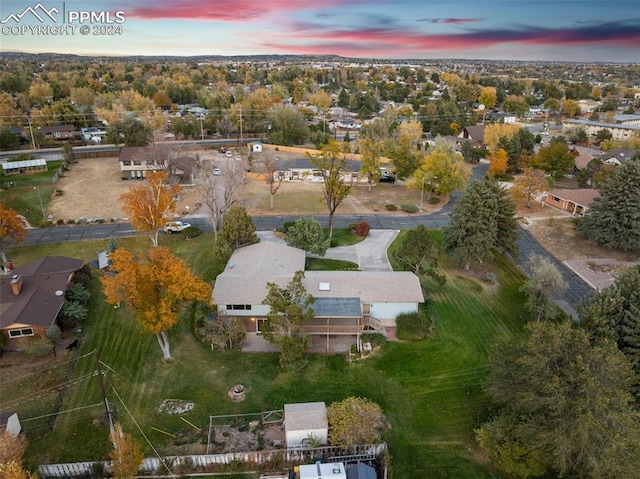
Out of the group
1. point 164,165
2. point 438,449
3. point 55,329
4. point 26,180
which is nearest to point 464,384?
point 438,449

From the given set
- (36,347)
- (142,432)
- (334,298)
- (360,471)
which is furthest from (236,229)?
→ (360,471)

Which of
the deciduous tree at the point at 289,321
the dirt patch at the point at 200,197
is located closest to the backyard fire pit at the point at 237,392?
the deciduous tree at the point at 289,321

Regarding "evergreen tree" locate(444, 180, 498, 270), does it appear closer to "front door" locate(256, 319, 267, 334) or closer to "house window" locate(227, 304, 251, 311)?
"front door" locate(256, 319, 267, 334)

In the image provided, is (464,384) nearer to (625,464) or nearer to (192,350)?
(625,464)

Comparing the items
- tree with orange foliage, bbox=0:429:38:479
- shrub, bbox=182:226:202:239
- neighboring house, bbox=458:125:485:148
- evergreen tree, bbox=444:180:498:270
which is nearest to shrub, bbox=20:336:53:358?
tree with orange foliage, bbox=0:429:38:479

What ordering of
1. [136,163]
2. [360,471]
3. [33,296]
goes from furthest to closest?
[136,163] → [33,296] → [360,471]

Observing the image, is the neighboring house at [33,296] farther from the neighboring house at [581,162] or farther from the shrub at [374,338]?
the neighboring house at [581,162]

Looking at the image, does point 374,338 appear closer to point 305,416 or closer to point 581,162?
point 305,416

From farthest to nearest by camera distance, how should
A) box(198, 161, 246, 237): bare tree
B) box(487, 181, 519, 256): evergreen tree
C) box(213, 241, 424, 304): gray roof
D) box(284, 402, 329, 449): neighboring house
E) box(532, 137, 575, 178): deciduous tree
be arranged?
box(532, 137, 575, 178): deciduous tree → box(198, 161, 246, 237): bare tree → box(487, 181, 519, 256): evergreen tree → box(213, 241, 424, 304): gray roof → box(284, 402, 329, 449): neighboring house
